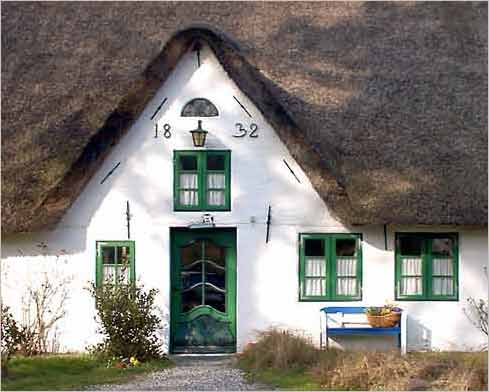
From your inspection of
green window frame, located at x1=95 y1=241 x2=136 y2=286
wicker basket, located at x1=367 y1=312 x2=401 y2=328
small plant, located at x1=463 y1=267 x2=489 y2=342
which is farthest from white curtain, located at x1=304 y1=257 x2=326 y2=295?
green window frame, located at x1=95 y1=241 x2=136 y2=286

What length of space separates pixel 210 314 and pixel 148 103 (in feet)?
11.6

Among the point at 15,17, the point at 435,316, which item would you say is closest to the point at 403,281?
the point at 435,316

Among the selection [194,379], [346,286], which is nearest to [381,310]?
[346,286]

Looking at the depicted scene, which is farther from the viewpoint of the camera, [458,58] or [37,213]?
[458,58]

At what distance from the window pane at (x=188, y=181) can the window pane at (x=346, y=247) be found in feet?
8.20

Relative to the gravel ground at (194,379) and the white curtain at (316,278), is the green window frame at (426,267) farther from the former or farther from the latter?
the gravel ground at (194,379)

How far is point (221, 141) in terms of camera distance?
546 inches

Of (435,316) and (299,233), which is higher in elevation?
(299,233)

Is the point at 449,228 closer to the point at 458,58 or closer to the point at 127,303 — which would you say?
the point at 458,58

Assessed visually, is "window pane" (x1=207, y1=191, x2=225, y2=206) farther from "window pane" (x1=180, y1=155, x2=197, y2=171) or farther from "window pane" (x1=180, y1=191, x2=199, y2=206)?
"window pane" (x1=180, y1=155, x2=197, y2=171)

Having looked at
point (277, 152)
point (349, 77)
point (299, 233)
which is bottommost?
point (299, 233)

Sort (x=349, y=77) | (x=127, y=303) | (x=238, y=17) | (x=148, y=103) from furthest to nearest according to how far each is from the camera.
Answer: (x=238, y=17) → (x=349, y=77) → (x=148, y=103) → (x=127, y=303)

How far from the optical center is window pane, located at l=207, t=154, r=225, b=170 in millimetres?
13892

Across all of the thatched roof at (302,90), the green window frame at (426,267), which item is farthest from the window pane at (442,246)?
the thatched roof at (302,90)
